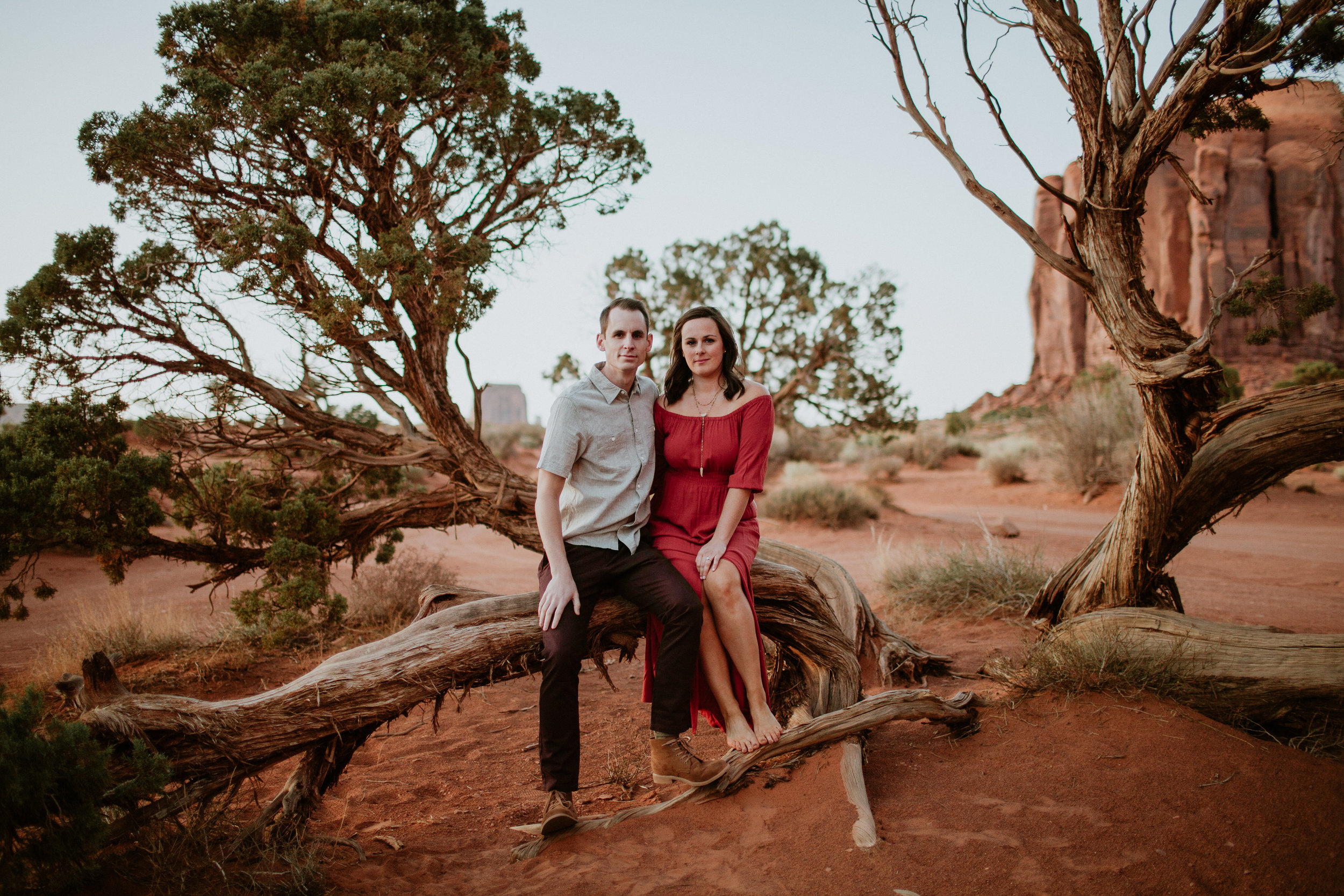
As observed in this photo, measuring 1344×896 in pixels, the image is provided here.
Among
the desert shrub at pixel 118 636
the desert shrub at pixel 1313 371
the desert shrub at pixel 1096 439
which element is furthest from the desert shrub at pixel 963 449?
the desert shrub at pixel 118 636

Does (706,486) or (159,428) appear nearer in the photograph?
(706,486)

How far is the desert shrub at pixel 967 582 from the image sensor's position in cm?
750

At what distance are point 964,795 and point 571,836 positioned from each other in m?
1.65

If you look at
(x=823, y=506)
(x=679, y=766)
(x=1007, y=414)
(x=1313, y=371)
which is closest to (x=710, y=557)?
(x=679, y=766)

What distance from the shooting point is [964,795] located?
332cm

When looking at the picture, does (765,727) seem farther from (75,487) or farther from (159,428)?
(159,428)

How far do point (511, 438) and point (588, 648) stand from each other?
2848cm

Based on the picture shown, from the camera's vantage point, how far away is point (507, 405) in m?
93.2

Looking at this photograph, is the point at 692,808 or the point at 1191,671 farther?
the point at 1191,671

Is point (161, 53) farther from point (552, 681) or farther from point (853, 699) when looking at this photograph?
point (853, 699)

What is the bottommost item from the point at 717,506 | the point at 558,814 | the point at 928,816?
the point at 928,816

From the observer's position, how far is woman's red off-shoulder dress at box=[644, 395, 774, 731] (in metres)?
3.71

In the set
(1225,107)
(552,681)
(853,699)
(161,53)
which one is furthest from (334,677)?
(1225,107)

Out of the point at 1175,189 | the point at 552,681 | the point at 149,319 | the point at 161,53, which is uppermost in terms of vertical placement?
the point at 1175,189
